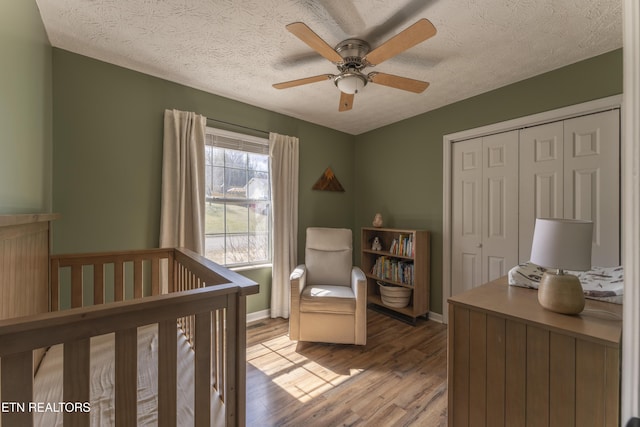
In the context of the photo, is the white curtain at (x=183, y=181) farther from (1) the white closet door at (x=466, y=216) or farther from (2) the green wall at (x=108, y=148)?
(1) the white closet door at (x=466, y=216)

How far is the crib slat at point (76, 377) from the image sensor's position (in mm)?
644

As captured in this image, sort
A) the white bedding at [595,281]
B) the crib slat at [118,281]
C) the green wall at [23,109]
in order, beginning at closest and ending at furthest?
1. the green wall at [23,109]
2. the white bedding at [595,281]
3. the crib slat at [118,281]

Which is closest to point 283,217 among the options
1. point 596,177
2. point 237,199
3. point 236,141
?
point 237,199

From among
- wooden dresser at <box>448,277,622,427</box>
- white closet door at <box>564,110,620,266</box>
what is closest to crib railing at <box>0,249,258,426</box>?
wooden dresser at <box>448,277,622,427</box>

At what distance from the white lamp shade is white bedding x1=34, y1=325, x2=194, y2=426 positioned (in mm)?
1524

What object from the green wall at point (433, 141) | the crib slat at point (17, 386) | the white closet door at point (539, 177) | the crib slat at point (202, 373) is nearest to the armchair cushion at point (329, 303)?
the green wall at point (433, 141)

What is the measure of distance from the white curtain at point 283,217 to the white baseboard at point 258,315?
0.07 m

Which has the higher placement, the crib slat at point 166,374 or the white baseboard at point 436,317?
the crib slat at point 166,374

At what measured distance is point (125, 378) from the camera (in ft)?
2.35

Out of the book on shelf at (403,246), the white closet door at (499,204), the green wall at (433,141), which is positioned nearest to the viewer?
the green wall at (433,141)

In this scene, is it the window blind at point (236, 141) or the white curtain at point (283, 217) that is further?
the white curtain at point (283, 217)

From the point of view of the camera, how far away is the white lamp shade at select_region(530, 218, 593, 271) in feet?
3.59

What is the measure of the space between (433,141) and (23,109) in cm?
324

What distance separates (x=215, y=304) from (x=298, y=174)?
2.51m
